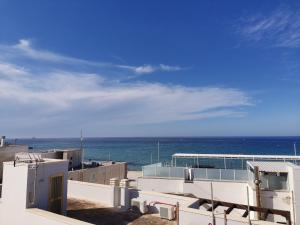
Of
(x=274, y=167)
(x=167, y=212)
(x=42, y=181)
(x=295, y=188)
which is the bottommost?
(x=167, y=212)

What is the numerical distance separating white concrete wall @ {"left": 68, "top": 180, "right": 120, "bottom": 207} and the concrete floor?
19.5 inches

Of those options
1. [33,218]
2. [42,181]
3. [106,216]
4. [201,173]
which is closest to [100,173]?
[201,173]

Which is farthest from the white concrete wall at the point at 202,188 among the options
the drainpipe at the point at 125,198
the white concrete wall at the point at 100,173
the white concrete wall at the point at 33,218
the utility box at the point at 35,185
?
the white concrete wall at the point at 33,218

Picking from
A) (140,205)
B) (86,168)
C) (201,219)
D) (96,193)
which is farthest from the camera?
(86,168)

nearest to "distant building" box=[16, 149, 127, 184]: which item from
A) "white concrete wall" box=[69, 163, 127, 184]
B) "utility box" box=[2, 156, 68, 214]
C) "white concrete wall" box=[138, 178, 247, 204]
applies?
"white concrete wall" box=[69, 163, 127, 184]

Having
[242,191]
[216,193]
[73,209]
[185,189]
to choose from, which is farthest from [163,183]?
[73,209]

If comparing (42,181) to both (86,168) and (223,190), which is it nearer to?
(223,190)

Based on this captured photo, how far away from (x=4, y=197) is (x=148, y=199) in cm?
700

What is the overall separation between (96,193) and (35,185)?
5.05 metres

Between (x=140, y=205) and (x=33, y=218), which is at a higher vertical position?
(x=33, y=218)

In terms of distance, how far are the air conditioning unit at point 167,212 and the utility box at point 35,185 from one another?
15.8 ft

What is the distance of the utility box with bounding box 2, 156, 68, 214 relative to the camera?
1206cm

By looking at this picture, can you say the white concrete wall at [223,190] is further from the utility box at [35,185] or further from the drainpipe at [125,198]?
the utility box at [35,185]

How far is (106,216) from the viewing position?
14039 millimetres
